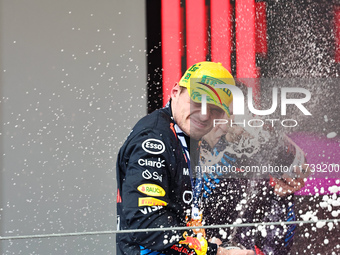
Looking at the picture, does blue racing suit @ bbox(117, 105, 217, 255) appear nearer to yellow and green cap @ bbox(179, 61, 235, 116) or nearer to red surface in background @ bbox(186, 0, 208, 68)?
yellow and green cap @ bbox(179, 61, 235, 116)

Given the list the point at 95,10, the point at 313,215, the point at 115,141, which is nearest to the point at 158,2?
the point at 95,10

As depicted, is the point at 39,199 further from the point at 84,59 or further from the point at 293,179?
the point at 293,179

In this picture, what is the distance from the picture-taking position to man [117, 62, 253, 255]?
6.89 ft

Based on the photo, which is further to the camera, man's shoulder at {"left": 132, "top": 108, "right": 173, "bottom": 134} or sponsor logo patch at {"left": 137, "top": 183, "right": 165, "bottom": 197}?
man's shoulder at {"left": 132, "top": 108, "right": 173, "bottom": 134}

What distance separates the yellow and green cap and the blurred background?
3cm

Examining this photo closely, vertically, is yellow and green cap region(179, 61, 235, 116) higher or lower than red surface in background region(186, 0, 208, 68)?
lower

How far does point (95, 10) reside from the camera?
227 cm

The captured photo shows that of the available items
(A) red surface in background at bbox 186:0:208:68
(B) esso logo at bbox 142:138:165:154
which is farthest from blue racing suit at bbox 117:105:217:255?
(A) red surface in background at bbox 186:0:208:68

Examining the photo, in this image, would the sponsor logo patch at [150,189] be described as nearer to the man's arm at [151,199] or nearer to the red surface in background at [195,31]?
the man's arm at [151,199]

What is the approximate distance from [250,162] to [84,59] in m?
0.82

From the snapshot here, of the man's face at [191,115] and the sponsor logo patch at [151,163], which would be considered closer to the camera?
the sponsor logo patch at [151,163]

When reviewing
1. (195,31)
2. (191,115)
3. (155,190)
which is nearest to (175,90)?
(191,115)

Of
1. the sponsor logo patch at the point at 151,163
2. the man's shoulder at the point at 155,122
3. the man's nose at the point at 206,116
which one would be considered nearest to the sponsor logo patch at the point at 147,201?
the sponsor logo patch at the point at 151,163

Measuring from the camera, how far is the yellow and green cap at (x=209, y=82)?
223 cm
